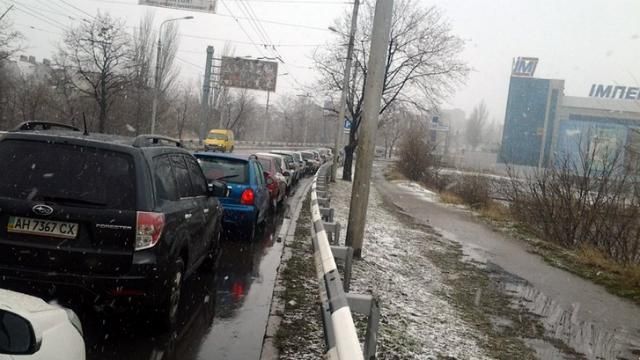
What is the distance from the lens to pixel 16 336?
2.21m

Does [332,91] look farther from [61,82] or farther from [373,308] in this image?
[373,308]

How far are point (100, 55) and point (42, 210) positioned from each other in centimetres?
2577

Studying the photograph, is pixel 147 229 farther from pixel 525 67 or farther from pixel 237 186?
pixel 525 67

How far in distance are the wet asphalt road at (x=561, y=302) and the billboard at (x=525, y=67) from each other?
74553 millimetres

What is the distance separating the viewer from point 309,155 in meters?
38.7

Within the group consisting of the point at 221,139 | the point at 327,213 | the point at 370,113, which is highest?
the point at 370,113

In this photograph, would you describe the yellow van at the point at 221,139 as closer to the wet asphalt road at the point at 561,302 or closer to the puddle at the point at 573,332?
the wet asphalt road at the point at 561,302

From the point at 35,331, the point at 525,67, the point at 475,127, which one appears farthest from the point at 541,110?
the point at 35,331

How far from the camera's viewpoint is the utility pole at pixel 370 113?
8.11 meters

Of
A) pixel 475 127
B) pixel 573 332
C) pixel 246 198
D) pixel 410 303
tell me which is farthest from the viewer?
pixel 475 127

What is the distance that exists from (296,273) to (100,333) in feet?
10.5

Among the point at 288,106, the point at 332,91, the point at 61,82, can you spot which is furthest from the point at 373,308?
the point at 288,106

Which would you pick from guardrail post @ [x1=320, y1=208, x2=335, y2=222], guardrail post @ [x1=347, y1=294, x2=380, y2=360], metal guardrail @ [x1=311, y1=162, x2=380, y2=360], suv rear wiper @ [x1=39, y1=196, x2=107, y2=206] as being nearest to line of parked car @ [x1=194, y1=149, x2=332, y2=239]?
guardrail post @ [x1=320, y1=208, x2=335, y2=222]

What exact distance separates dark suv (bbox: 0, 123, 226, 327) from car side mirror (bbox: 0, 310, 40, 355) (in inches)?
74.0
